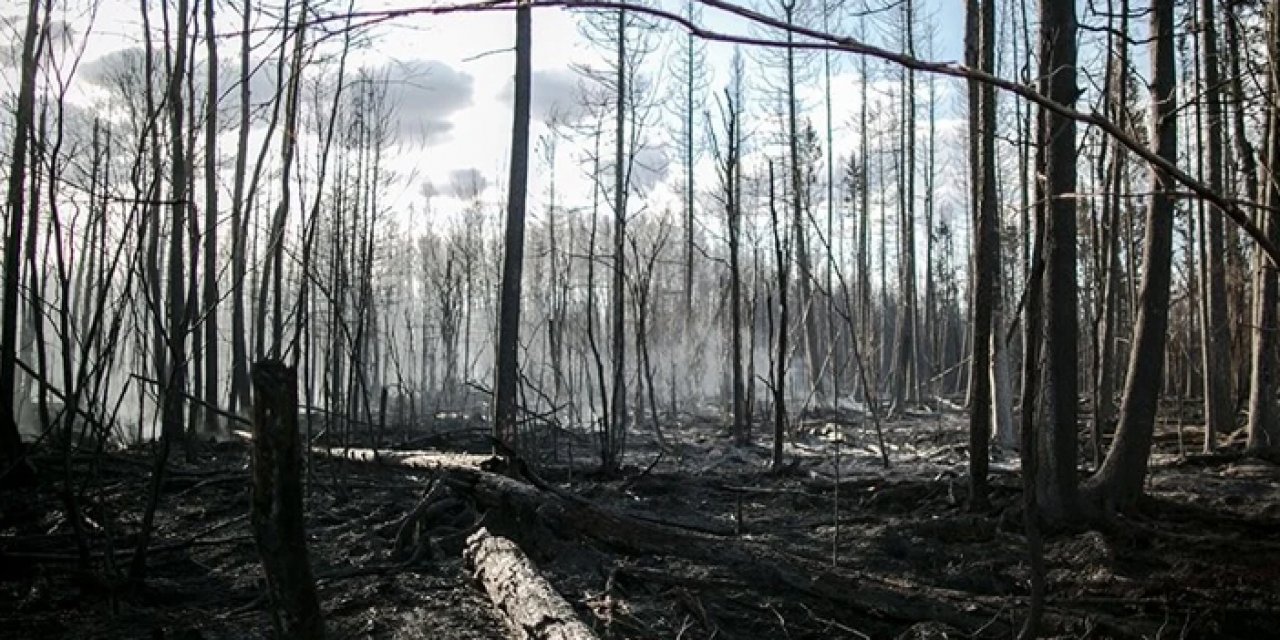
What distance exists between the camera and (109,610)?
153 inches

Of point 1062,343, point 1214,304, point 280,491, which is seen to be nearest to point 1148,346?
point 1062,343

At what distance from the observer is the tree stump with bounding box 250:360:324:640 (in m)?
2.45

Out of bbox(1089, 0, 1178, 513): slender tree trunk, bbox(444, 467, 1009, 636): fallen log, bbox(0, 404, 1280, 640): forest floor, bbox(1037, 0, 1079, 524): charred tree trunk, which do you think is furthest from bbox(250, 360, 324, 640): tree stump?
bbox(1089, 0, 1178, 513): slender tree trunk

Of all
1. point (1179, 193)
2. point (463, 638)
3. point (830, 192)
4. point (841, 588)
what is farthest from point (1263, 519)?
point (830, 192)

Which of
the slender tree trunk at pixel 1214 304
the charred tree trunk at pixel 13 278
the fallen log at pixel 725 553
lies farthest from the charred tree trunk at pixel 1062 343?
the charred tree trunk at pixel 13 278

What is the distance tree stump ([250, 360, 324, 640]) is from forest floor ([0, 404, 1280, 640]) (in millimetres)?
1279

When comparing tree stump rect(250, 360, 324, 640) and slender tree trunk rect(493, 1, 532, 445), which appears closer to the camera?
tree stump rect(250, 360, 324, 640)

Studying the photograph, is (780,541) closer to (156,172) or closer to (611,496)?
(611,496)

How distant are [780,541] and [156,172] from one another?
475cm

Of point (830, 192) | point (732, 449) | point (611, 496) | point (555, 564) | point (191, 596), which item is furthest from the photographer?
point (830, 192)

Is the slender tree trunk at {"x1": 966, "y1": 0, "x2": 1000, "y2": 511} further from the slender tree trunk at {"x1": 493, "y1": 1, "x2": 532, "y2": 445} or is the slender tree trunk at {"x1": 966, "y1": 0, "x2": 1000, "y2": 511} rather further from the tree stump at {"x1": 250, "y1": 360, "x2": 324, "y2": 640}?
the tree stump at {"x1": 250, "y1": 360, "x2": 324, "y2": 640}

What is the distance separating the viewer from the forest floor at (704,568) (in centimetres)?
399

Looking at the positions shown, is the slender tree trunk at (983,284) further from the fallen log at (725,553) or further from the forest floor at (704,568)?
the fallen log at (725,553)

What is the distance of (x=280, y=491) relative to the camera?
2.47 meters
